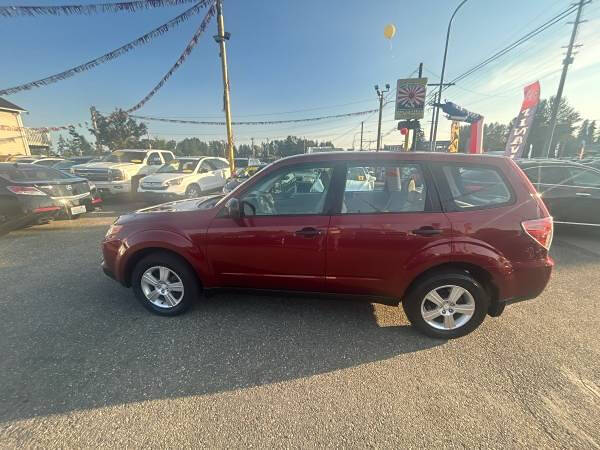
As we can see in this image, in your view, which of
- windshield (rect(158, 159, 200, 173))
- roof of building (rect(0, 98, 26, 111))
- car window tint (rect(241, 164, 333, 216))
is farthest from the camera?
roof of building (rect(0, 98, 26, 111))

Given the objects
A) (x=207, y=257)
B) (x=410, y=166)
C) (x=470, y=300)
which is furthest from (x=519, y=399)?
(x=207, y=257)

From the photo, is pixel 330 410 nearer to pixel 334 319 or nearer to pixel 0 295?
pixel 334 319

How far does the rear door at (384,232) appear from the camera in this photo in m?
2.35

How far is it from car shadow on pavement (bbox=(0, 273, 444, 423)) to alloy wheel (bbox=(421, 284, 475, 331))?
21 cm

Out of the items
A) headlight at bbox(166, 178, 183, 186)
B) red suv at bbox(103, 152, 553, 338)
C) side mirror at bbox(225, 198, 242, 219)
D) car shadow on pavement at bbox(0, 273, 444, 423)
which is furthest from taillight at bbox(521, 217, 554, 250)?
headlight at bbox(166, 178, 183, 186)

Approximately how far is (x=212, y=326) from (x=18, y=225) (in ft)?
19.0

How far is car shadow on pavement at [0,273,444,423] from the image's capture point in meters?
2.01

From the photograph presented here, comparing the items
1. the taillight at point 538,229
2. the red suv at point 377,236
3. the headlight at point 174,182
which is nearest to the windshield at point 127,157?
the headlight at point 174,182

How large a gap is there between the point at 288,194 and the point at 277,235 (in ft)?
1.69

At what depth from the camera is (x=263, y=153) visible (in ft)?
230

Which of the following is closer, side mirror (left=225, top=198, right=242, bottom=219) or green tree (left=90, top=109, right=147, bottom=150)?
side mirror (left=225, top=198, right=242, bottom=219)

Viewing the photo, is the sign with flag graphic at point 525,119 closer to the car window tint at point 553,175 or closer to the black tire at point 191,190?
the car window tint at point 553,175

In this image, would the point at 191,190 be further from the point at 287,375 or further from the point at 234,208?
the point at 287,375

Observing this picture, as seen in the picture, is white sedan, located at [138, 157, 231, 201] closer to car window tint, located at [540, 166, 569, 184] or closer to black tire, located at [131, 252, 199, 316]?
black tire, located at [131, 252, 199, 316]
